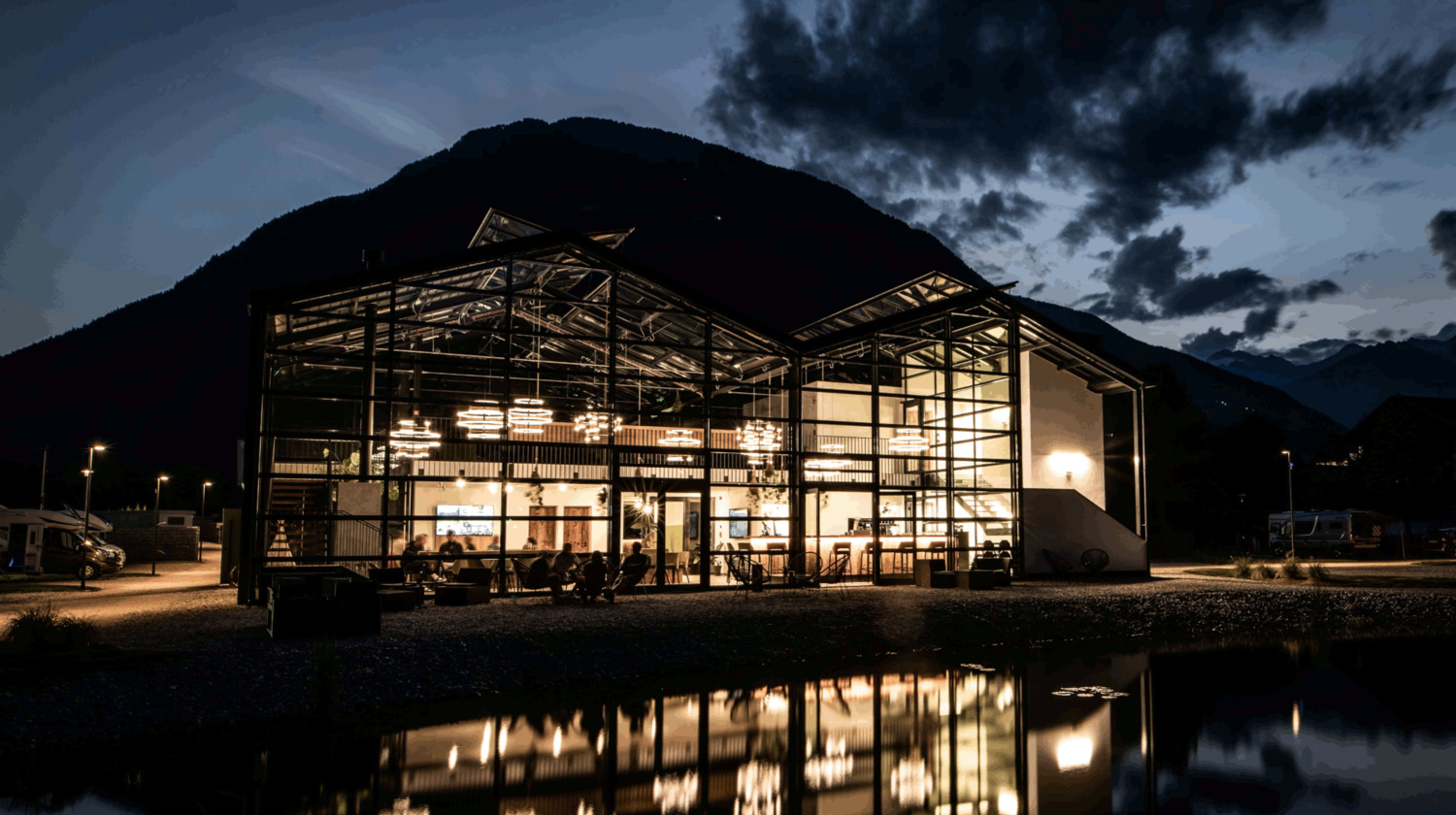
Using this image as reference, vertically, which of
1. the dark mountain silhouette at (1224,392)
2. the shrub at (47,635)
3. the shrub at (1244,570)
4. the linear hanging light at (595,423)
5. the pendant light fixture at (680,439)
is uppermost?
the dark mountain silhouette at (1224,392)

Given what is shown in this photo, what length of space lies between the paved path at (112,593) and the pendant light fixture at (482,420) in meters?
5.65

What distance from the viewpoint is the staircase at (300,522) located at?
16.7m

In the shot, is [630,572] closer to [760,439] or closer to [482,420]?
[482,420]

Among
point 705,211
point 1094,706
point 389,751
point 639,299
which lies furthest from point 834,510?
point 705,211

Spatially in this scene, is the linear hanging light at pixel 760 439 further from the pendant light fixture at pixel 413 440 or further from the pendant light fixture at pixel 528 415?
the pendant light fixture at pixel 413 440

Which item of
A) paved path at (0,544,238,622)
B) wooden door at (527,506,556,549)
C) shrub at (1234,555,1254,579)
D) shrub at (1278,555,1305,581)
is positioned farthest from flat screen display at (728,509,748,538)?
shrub at (1278,555,1305,581)

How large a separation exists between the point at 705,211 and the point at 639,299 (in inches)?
5122

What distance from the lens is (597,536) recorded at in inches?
941

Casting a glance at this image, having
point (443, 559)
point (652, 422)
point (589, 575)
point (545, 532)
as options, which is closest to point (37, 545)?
point (545, 532)

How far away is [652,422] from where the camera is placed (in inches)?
877

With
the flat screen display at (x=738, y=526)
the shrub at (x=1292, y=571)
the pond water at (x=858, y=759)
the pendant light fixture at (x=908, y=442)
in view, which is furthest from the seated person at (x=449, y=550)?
the shrub at (x=1292, y=571)

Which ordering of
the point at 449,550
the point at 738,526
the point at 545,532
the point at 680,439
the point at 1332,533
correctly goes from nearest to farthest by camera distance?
the point at 449,550 < the point at 680,439 < the point at 545,532 < the point at 738,526 < the point at 1332,533

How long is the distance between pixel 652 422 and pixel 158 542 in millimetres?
26723

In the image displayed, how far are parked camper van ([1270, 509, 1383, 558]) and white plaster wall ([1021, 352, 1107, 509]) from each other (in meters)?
17.5
